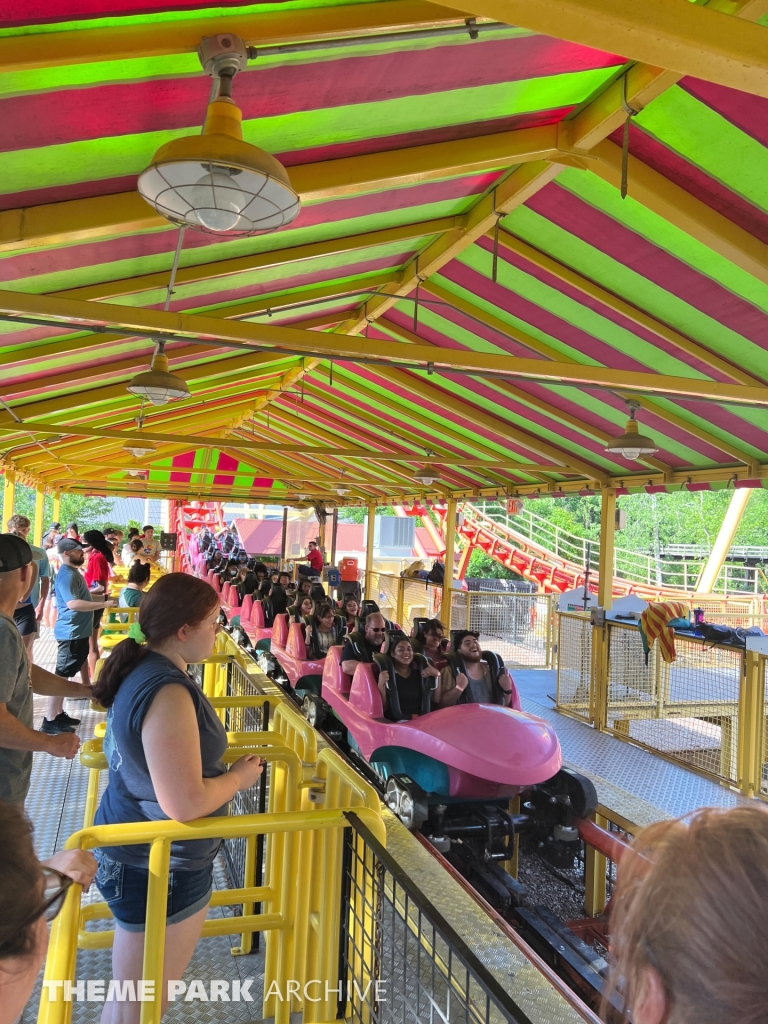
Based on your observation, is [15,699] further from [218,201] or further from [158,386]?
[158,386]

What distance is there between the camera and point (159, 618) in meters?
1.62

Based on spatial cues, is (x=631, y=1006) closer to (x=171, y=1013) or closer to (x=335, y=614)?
(x=171, y=1013)

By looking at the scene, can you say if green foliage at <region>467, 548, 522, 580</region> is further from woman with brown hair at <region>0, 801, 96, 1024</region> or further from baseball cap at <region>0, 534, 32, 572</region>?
woman with brown hair at <region>0, 801, 96, 1024</region>

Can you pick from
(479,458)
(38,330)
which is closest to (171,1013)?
(38,330)

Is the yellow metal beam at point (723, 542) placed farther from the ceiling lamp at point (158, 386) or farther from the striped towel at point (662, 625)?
the ceiling lamp at point (158, 386)

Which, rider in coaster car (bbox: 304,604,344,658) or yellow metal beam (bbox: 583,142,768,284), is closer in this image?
yellow metal beam (bbox: 583,142,768,284)

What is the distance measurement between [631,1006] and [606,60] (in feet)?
10.3

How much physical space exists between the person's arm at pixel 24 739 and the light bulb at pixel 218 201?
1.36 m

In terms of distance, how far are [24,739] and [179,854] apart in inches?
21.4

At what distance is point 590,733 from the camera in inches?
269

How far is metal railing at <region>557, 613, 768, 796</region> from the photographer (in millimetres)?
5359

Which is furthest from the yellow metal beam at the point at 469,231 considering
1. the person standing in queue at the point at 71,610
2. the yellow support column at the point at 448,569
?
the yellow support column at the point at 448,569

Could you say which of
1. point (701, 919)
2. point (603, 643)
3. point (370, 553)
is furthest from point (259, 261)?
point (370, 553)

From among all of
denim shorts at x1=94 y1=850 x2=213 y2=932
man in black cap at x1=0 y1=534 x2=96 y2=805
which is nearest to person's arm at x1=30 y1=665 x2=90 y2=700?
man in black cap at x1=0 y1=534 x2=96 y2=805
